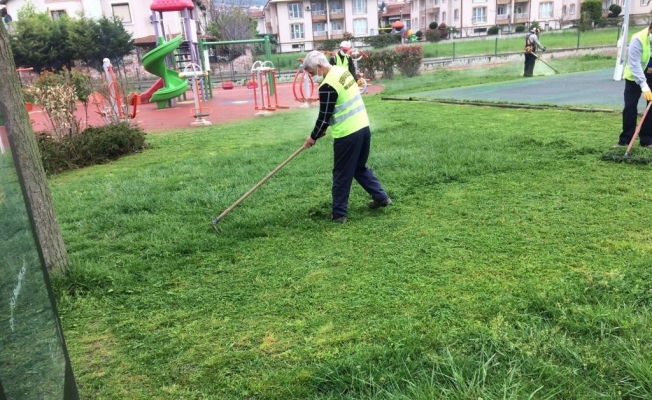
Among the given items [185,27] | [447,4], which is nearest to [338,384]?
[185,27]

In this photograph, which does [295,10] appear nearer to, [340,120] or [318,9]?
[318,9]

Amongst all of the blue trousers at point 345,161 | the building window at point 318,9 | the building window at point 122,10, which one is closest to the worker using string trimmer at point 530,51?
the blue trousers at point 345,161

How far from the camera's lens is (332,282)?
331 centimetres

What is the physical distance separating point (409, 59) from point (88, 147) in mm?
16656

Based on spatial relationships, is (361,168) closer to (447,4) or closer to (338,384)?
Result: (338,384)

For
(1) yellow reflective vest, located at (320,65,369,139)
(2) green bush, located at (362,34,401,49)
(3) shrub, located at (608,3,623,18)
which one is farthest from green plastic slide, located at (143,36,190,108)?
(3) shrub, located at (608,3,623,18)

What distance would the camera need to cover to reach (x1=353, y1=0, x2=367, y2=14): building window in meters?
56.2

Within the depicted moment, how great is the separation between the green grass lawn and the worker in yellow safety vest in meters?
0.37

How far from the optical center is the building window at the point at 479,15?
5662 cm

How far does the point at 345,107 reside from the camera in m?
4.30

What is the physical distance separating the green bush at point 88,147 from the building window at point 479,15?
5618 cm

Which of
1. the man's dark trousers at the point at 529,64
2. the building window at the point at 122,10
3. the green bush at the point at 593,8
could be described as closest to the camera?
the man's dark trousers at the point at 529,64

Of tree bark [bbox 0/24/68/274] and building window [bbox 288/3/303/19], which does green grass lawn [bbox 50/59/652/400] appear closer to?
tree bark [bbox 0/24/68/274]

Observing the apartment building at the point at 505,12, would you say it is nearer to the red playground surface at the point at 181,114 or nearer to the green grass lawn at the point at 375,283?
the red playground surface at the point at 181,114
